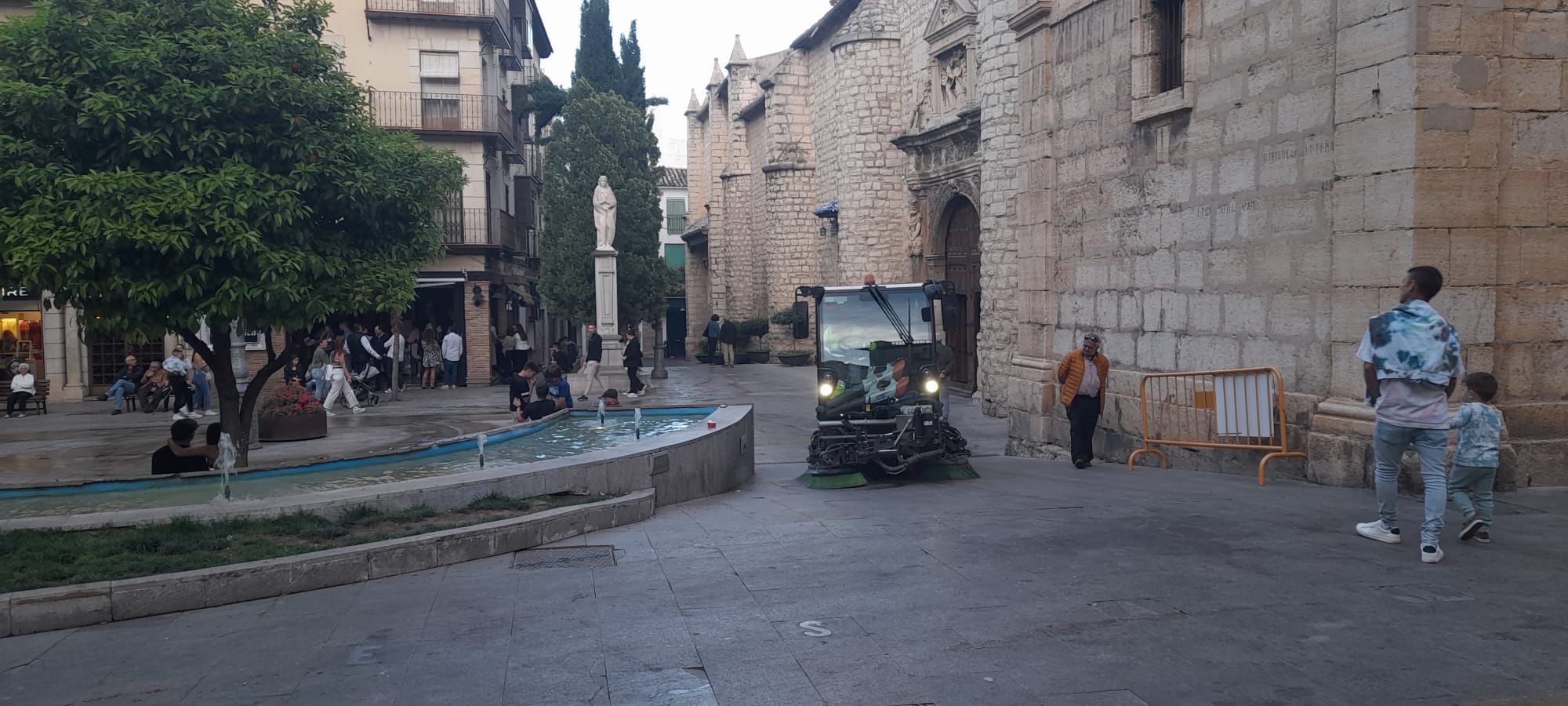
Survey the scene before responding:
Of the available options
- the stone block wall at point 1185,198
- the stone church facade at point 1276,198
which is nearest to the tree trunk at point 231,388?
the stone church facade at point 1276,198

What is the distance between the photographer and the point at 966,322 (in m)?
24.3

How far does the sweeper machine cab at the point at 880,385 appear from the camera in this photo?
11.5 m

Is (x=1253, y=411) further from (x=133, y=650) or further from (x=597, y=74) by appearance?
(x=597, y=74)

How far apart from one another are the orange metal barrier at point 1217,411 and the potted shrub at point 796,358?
75.7 ft

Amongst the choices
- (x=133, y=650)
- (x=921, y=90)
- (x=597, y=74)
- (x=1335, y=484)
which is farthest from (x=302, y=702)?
(x=597, y=74)

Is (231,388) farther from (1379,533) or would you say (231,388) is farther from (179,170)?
(1379,533)

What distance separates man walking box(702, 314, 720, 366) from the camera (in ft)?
127

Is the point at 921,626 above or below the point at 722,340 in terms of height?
below

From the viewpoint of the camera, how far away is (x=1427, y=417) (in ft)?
21.9

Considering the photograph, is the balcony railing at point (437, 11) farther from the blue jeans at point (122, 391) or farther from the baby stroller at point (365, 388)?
the blue jeans at point (122, 391)

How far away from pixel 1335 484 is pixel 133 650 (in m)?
8.60

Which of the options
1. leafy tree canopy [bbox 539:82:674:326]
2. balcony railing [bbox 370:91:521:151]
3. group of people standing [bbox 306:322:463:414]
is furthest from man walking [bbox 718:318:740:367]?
balcony railing [bbox 370:91:521:151]

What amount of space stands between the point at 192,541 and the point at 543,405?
27.6ft

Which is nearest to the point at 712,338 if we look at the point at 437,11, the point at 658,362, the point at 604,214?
the point at 658,362
